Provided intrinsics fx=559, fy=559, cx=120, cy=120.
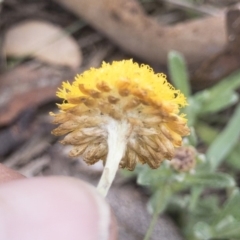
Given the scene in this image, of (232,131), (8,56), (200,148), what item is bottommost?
(8,56)

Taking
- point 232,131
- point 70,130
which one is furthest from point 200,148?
point 70,130

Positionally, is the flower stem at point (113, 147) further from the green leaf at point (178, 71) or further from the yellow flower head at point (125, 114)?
the green leaf at point (178, 71)

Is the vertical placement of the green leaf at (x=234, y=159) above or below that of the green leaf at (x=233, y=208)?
above

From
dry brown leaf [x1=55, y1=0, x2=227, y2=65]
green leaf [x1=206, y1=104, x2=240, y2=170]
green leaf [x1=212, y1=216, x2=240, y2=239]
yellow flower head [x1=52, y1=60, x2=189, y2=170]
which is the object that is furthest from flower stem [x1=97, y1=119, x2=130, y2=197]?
dry brown leaf [x1=55, y1=0, x2=227, y2=65]

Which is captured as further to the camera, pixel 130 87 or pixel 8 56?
pixel 8 56

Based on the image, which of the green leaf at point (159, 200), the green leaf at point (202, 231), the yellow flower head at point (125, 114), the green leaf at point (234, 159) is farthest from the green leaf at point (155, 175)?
the yellow flower head at point (125, 114)

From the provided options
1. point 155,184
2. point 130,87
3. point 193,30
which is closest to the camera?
point 130,87

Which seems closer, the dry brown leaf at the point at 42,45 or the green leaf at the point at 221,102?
the green leaf at the point at 221,102

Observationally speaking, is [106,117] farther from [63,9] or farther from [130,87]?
[63,9]
